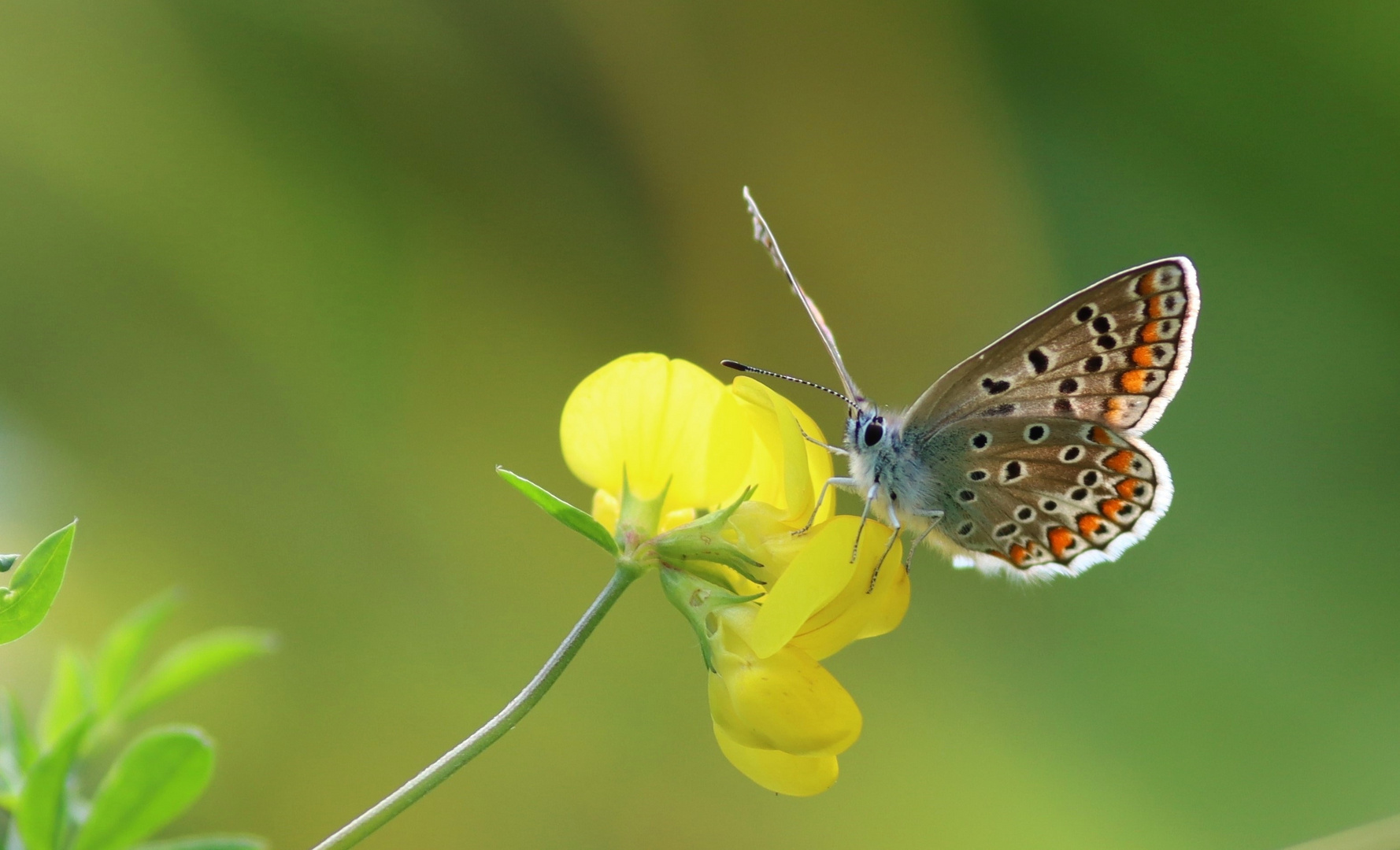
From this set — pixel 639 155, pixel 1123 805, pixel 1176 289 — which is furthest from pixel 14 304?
pixel 1123 805

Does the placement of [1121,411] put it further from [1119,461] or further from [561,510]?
[561,510]

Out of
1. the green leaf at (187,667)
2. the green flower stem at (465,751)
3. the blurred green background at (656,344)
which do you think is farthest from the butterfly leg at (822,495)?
the blurred green background at (656,344)

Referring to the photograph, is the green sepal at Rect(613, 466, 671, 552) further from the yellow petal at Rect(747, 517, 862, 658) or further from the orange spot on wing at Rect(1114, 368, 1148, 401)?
the orange spot on wing at Rect(1114, 368, 1148, 401)

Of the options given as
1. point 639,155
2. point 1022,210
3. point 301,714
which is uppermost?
point 639,155

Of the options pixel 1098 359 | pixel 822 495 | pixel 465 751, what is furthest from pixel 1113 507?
pixel 465 751

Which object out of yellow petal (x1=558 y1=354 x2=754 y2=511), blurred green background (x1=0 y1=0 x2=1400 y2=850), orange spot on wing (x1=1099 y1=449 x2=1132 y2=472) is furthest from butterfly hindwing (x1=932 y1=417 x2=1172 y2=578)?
blurred green background (x1=0 y1=0 x2=1400 y2=850)

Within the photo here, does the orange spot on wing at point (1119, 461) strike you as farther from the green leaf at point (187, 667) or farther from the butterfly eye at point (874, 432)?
the green leaf at point (187, 667)

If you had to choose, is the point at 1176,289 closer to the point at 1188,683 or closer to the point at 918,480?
the point at 918,480
